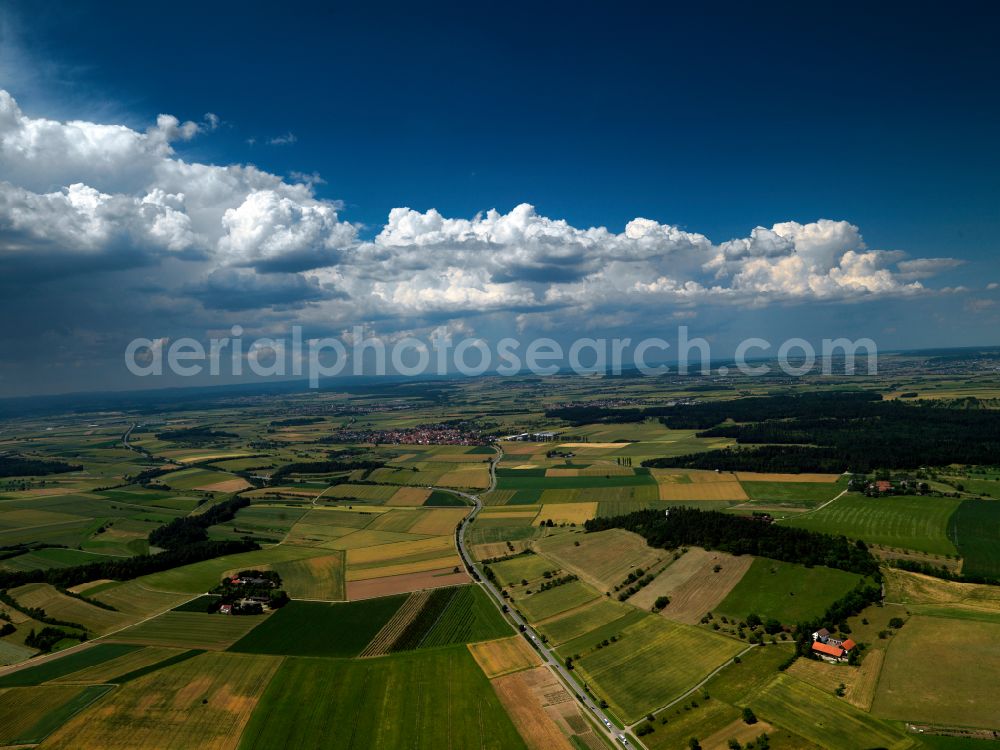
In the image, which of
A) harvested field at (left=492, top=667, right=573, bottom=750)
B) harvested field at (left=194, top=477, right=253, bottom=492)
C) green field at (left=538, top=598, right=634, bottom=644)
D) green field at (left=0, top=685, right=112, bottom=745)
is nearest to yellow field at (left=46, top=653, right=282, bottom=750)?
green field at (left=0, top=685, right=112, bottom=745)

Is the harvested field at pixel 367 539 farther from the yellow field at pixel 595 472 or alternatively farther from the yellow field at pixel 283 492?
the yellow field at pixel 595 472

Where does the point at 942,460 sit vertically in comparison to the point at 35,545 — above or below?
above

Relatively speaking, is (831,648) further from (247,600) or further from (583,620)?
(247,600)

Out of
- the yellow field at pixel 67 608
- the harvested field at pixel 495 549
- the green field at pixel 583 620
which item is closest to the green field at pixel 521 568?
the harvested field at pixel 495 549

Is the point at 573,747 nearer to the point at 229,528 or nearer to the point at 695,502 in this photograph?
the point at 695,502

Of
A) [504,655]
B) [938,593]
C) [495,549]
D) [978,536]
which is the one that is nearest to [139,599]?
[495,549]

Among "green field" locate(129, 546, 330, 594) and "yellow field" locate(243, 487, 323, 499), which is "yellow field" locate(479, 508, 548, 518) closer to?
"green field" locate(129, 546, 330, 594)

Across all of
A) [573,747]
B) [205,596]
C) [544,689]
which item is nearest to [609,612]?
[544,689]
